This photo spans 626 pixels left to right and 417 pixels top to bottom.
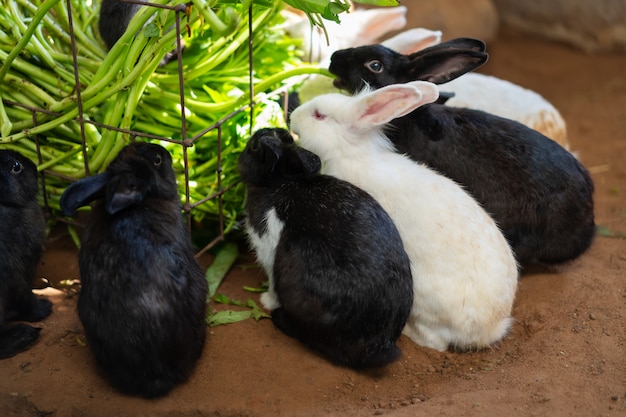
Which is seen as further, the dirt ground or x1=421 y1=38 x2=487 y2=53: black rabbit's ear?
x1=421 y1=38 x2=487 y2=53: black rabbit's ear

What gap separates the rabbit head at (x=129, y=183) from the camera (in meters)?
3.01

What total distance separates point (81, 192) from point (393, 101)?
1.52 metres

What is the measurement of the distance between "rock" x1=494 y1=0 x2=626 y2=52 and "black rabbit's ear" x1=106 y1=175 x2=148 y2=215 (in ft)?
22.9

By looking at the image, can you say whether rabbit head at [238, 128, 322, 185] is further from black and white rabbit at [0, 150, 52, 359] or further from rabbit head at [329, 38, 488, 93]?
black and white rabbit at [0, 150, 52, 359]

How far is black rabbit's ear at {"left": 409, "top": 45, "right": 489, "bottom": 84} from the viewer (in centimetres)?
393

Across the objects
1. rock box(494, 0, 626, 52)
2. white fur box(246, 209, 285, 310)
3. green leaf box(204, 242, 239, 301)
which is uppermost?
rock box(494, 0, 626, 52)

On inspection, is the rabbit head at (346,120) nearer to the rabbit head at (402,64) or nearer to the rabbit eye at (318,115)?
the rabbit eye at (318,115)

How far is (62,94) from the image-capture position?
3.82 m

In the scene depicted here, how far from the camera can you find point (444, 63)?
13.1 ft

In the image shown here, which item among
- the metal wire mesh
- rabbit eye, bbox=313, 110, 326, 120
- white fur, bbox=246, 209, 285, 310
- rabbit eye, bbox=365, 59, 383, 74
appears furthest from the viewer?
rabbit eye, bbox=365, 59, 383, 74

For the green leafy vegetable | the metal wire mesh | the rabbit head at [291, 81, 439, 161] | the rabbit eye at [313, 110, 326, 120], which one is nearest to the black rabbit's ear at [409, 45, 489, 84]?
the rabbit head at [291, 81, 439, 161]

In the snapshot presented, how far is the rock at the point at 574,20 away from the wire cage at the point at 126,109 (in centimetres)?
548

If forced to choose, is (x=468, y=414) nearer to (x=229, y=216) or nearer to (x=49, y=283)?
(x=229, y=216)

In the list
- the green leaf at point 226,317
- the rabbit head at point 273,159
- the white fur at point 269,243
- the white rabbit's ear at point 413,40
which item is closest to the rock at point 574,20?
the white rabbit's ear at point 413,40
